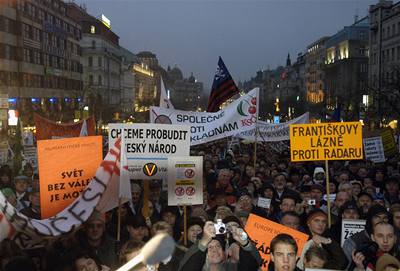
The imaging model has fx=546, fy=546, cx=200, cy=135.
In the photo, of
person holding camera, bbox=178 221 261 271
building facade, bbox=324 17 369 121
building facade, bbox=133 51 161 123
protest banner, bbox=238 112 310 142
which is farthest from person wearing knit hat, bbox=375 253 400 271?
building facade, bbox=133 51 161 123

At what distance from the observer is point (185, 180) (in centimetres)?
Result: 761

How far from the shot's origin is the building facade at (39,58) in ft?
169

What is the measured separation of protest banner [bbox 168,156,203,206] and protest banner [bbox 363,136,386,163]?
26.9ft

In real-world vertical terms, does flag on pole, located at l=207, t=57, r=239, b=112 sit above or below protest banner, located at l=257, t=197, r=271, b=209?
above

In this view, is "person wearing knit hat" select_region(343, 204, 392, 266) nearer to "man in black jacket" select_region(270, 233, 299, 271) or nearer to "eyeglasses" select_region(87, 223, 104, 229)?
"man in black jacket" select_region(270, 233, 299, 271)

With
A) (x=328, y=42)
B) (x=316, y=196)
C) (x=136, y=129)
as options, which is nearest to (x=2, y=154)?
(x=136, y=129)

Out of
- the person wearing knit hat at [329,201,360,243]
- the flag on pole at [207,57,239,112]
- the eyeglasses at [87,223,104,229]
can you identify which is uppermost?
the flag on pole at [207,57,239,112]

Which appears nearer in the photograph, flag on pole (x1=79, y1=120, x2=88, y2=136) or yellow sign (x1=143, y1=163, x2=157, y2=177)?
yellow sign (x1=143, y1=163, x2=157, y2=177)

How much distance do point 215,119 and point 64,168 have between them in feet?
21.9

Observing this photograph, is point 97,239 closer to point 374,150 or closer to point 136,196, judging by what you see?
point 136,196

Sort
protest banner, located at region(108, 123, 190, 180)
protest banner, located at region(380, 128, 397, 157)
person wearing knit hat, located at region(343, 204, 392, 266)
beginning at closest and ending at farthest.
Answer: person wearing knit hat, located at region(343, 204, 392, 266), protest banner, located at region(108, 123, 190, 180), protest banner, located at region(380, 128, 397, 157)

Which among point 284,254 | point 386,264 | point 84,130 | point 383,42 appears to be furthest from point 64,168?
point 383,42

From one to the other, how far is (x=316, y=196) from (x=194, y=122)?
449 cm

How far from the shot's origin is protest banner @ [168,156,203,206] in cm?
754
